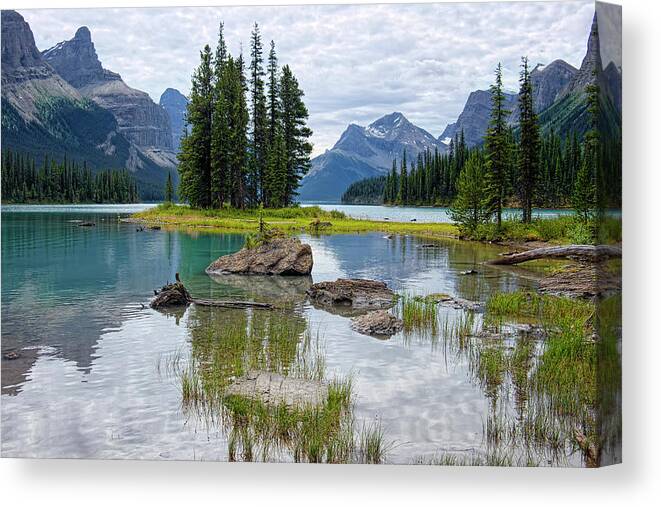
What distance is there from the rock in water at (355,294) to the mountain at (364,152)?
1.52 metres

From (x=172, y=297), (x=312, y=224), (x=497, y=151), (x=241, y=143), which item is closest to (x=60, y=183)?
(x=172, y=297)

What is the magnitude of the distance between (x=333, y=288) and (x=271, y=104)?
3269 millimetres

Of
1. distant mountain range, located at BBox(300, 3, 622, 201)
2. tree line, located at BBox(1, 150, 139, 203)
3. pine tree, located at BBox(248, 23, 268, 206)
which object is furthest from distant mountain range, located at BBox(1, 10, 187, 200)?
distant mountain range, located at BBox(300, 3, 622, 201)

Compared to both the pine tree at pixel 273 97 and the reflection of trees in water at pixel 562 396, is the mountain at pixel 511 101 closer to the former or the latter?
the pine tree at pixel 273 97

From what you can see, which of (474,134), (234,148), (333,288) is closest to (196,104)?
(234,148)

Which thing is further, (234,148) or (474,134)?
(234,148)

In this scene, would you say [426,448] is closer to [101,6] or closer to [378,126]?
[378,126]

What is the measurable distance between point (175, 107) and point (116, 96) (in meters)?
0.88

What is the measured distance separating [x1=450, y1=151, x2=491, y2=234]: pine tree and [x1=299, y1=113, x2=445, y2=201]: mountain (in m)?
0.64

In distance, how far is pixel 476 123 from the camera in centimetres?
833

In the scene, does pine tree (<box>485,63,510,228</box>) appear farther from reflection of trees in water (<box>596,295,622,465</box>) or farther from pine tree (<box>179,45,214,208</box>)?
pine tree (<box>179,45,214,208</box>)

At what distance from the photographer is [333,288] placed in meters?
10.4

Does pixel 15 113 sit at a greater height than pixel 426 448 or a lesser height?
greater

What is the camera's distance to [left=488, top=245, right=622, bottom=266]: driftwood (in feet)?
22.7
